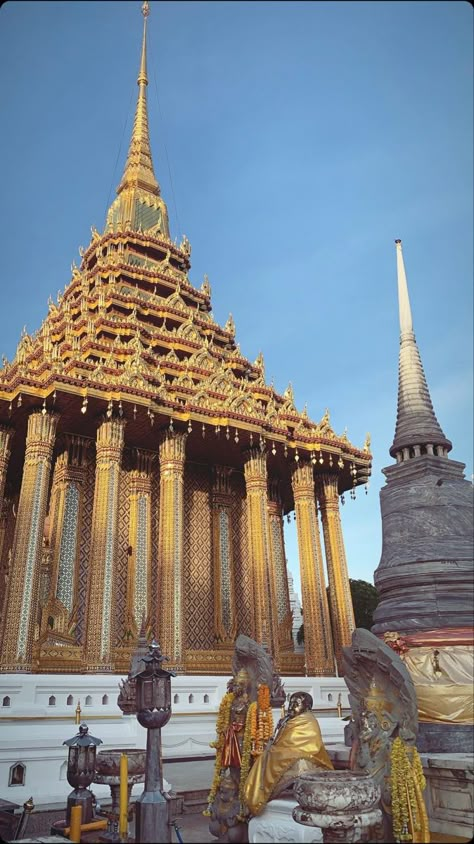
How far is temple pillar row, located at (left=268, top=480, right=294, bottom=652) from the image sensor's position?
23.1 meters

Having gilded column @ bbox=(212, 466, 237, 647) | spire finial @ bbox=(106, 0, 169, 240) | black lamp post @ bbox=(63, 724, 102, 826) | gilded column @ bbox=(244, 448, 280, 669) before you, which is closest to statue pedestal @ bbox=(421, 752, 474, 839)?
black lamp post @ bbox=(63, 724, 102, 826)

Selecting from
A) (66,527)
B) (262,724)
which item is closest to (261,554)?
(66,527)

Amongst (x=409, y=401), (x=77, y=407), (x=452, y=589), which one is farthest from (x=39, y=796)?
(x=77, y=407)

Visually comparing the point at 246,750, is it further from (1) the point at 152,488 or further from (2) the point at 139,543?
(1) the point at 152,488

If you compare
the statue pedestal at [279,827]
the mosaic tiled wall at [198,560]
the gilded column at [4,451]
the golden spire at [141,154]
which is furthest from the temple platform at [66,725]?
the golden spire at [141,154]

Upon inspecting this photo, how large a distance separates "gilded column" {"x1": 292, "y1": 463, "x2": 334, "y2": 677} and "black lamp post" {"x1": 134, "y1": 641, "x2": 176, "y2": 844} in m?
14.2

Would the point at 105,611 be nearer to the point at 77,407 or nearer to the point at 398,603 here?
the point at 77,407

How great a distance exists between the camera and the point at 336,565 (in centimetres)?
2264

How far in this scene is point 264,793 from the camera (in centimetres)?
679

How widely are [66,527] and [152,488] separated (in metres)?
3.61

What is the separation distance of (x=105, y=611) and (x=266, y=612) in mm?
5450

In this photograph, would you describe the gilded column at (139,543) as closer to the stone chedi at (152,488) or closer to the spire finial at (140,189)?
the stone chedi at (152,488)

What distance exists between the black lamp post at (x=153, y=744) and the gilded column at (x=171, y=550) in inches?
426

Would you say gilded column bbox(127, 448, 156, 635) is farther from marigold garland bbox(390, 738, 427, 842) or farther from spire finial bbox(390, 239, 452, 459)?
marigold garland bbox(390, 738, 427, 842)
